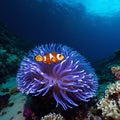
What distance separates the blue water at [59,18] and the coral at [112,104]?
32272mm

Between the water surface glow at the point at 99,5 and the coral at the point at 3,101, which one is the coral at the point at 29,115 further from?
the water surface glow at the point at 99,5

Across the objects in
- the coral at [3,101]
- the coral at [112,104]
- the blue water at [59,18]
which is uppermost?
the blue water at [59,18]

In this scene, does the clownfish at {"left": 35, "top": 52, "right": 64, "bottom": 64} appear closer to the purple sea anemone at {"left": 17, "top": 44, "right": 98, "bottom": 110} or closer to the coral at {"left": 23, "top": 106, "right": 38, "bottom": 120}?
the purple sea anemone at {"left": 17, "top": 44, "right": 98, "bottom": 110}

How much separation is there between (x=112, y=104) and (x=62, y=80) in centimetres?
109

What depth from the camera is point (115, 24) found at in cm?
6538

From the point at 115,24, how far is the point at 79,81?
212ft

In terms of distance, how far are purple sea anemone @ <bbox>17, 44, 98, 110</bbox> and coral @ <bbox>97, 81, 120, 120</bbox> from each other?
1.11 ft

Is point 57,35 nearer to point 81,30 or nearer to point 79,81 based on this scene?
point 81,30

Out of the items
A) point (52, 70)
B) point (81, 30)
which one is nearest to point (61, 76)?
point (52, 70)

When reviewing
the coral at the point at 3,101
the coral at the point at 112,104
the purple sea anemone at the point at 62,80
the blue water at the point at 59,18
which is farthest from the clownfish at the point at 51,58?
the blue water at the point at 59,18

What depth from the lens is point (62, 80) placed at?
4.11m

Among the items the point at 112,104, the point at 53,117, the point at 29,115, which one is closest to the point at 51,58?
the point at 53,117

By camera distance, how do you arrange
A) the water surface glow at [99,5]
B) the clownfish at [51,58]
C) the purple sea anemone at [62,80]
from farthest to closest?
the water surface glow at [99,5], the clownfish at [51,58], the purple sea anemone at [62,80]

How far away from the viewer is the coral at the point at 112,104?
3.89 meters
